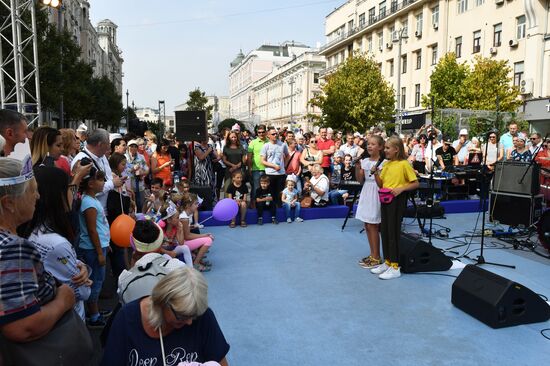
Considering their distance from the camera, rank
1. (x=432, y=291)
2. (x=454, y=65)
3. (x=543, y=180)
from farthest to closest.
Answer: (x=454, y=65) → (x=543, y=180) → (x=432, y=291)

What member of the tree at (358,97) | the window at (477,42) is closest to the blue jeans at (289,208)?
the tree at (358,97)

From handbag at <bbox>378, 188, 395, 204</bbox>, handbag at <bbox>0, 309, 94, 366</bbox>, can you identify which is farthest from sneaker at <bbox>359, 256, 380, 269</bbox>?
handbag at <bbox>0, 309, 94, 366</bbox>

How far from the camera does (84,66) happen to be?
25.5 meters

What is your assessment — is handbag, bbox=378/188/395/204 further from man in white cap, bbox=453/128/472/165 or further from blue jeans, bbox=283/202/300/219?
man in white cap, bbox=453/128/472/165

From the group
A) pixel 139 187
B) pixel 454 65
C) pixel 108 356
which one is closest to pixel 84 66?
pixel 139 187

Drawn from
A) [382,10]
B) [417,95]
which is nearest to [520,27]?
[417,95]

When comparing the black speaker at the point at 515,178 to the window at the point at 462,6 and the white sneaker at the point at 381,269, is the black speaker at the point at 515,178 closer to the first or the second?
the white sneaker at the point at 381,269

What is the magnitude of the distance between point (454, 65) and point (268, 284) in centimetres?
2657

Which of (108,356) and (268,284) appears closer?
(108,356)

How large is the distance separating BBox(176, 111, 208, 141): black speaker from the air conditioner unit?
76.8 ft

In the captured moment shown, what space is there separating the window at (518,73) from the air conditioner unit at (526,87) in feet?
3.00

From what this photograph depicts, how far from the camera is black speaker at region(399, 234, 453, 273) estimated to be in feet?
18.0

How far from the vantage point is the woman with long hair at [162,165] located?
27.7 feet

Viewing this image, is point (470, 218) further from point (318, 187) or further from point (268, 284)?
point (268, 284)
